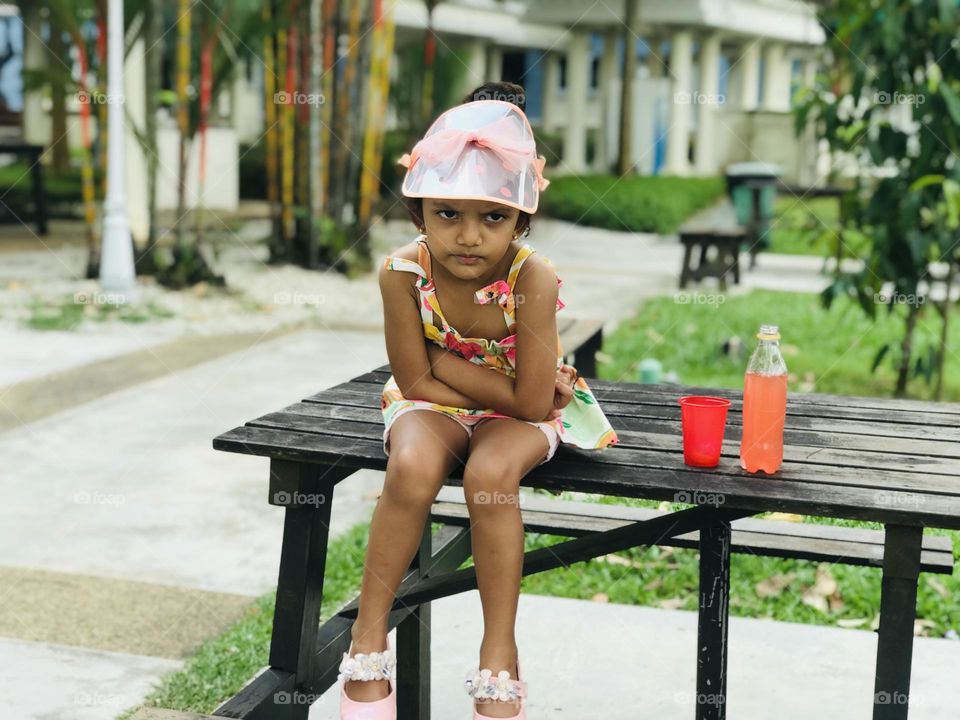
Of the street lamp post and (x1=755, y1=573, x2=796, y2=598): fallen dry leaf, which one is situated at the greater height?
the street lamp post

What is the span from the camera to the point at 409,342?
246 centimetres

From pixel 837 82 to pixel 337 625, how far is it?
6.34 metres

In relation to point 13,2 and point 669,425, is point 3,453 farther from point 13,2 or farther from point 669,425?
point 13,2

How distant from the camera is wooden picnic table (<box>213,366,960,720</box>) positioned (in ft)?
6.94

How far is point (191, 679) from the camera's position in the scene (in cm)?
312

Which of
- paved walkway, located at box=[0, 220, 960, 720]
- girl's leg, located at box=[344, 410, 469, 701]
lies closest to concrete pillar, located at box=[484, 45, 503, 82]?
paved walkway, located at box=[0, 220, 960, 720]

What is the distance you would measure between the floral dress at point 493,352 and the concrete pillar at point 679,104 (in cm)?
1822

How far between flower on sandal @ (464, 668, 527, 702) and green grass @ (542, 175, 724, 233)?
14.0 meters
